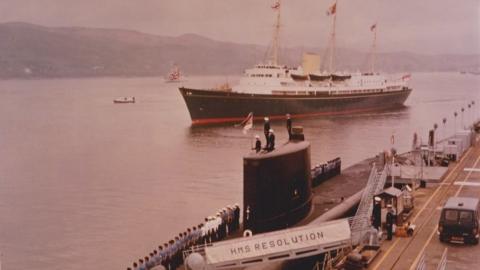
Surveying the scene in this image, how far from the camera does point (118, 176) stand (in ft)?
153

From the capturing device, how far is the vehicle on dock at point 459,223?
18906 mm

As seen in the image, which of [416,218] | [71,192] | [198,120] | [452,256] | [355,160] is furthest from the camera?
[198,120]

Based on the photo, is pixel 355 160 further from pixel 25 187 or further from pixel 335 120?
pixel 335 120

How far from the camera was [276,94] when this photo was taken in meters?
88.3

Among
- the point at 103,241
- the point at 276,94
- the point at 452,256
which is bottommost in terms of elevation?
the point at 103,241

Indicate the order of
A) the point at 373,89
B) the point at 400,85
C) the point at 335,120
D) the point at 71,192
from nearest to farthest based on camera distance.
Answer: the point at 71,192
the point at 335,120
the point at 373,89
the point at 400,85

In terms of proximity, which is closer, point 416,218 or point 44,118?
point 416,218

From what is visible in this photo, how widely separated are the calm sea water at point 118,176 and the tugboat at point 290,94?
3.46m

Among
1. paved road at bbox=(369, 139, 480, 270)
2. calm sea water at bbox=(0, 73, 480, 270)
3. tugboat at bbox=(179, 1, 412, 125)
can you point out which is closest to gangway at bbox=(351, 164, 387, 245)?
paved road at bbox=(369, 139, 480, 270)

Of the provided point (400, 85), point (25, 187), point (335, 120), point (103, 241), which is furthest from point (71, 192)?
point (400, 85)

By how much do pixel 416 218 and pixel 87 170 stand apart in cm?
3233

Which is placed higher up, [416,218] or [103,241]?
[416,218]

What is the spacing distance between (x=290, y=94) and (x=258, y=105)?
703 cm

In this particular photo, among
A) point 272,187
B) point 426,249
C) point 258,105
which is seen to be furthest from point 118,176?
point 258,105
